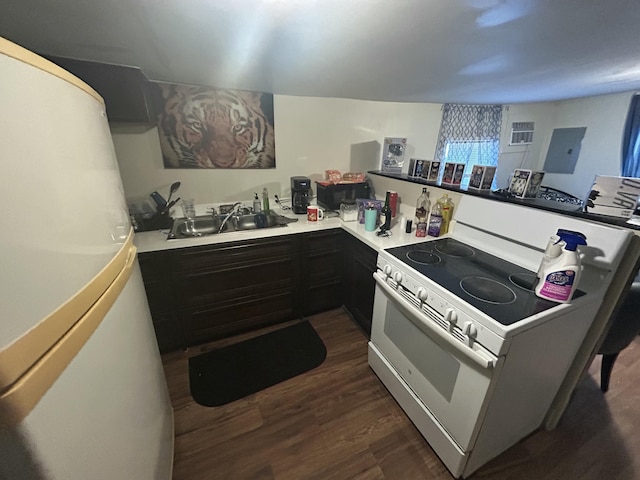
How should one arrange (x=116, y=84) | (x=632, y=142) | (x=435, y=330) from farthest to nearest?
(x=632, y=142) < (x=116, y=84) < (x=435, y=330)

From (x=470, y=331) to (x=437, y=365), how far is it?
0.30 meters

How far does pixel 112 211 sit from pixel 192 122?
1.48 metres

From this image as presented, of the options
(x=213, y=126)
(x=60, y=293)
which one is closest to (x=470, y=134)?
(x=213, y=126)

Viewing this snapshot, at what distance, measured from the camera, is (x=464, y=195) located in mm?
1549

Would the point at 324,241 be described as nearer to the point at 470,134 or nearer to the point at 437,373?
the point at 437,373

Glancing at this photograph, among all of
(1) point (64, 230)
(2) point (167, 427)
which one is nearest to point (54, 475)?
(1) point (64, 230)

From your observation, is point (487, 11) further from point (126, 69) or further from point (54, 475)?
point (126, 69)

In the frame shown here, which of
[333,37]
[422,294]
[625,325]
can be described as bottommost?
[625,325]

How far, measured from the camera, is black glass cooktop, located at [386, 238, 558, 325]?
0.97 m

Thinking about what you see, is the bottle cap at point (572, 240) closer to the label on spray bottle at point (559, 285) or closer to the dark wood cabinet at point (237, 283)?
the label on spray bottle at point (559, 285)

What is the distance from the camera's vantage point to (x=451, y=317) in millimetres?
1004

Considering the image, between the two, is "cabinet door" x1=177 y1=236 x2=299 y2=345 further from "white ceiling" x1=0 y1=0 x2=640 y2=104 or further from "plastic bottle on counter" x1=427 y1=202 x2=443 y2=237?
"white ceiling" x1=0 y1=0 x2=640 y2=104

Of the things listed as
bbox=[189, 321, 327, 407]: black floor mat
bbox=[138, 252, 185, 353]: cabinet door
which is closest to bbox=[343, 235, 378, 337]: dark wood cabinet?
bbox=[189, 321, 327, 407]: black floor mat

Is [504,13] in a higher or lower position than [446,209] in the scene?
higher
